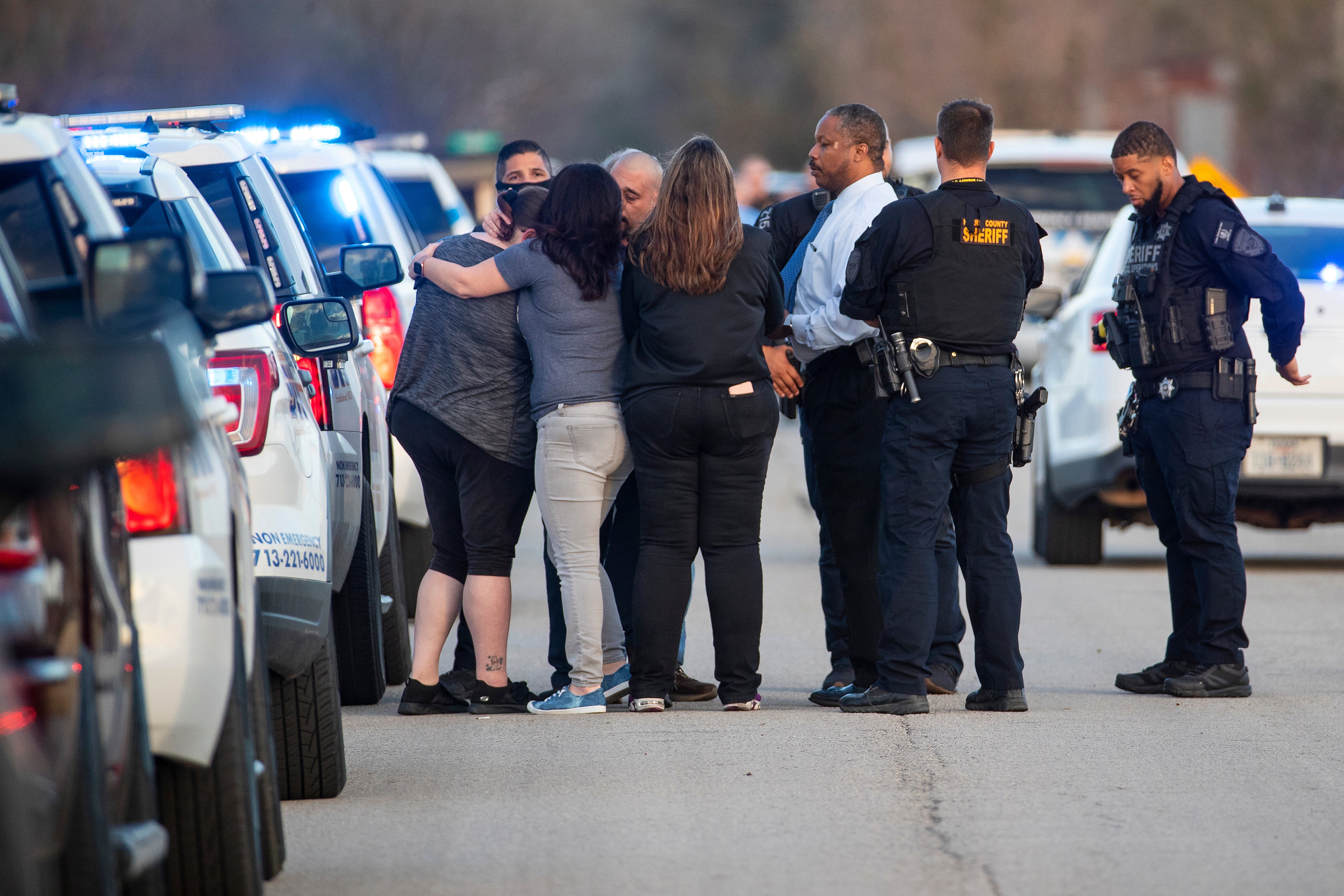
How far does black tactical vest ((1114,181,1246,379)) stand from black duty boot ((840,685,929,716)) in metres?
1.45

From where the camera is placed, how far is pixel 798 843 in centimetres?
530

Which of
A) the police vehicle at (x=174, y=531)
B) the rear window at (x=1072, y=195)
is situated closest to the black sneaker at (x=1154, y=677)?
the police vehicle at (x=174, y=531)

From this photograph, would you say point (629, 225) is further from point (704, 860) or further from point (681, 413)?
point (704, 860)

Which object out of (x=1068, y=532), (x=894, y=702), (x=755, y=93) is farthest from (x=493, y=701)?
(x=755, y=93)

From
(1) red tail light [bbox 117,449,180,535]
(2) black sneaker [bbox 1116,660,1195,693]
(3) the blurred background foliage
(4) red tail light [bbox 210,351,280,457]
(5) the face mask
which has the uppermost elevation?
(3) the blurred background foliage

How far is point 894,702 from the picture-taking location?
7.18 metres

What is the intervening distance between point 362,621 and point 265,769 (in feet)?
8.83

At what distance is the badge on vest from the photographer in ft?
23.1

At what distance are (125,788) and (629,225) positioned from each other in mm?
3835

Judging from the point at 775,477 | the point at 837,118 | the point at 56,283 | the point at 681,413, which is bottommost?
the point at 775,477

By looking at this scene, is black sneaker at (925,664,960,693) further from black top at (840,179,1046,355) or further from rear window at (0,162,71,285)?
rear window at (0,162,71,285)

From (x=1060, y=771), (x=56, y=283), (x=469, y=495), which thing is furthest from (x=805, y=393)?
(x=56, y=283)

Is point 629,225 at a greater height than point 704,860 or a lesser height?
greater

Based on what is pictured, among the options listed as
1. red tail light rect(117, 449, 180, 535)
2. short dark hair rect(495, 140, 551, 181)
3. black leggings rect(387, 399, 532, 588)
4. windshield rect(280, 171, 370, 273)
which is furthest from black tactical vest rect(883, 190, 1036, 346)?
windshield rect(280, 171, 370, 273)
